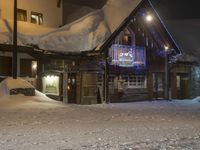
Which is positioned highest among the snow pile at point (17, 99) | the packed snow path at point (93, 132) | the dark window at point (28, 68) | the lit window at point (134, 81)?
the dark window at point (28, 68)

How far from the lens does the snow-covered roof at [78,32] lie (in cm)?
2619

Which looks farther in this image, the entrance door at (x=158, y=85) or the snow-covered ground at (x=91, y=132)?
the entrance door at (x=158, y=85)

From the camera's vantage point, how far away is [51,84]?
2639cm

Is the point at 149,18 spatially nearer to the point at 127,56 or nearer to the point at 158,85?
the point at 127,56

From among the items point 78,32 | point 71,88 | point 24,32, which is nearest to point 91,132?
point 71,88

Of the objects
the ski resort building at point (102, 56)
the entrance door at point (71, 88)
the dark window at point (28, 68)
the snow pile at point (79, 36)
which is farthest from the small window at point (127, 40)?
the dark window at point (28, 68)

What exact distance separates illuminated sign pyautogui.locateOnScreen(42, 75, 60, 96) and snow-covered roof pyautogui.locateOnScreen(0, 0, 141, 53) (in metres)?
2.06

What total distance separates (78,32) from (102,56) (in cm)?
373

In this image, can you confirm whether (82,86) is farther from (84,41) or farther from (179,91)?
(179,91)

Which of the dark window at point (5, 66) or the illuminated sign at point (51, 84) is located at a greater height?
the dark window at point (5, 66)

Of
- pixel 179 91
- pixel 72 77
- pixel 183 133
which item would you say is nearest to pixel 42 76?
pixel 72 77

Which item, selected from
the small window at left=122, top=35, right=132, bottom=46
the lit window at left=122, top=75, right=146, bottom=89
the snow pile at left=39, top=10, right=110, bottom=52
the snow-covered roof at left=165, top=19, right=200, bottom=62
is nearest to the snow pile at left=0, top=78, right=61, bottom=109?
the snow pile at left=39, top=10, right=110, bottom=52

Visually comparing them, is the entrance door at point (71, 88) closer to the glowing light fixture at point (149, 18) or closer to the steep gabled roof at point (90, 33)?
the steep gabled roof at point (90, 33)

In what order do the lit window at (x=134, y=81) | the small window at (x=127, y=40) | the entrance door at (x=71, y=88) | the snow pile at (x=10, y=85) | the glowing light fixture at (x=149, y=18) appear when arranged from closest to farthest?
1. the snow pile at (x=10, y=85)
2. the entrance door at (x=71, y=88)
3. the small window at (x=127, y=40)
4. the lit window at (x=134, y=81)
5. the glowing light fixture at (x=149, y=18)
